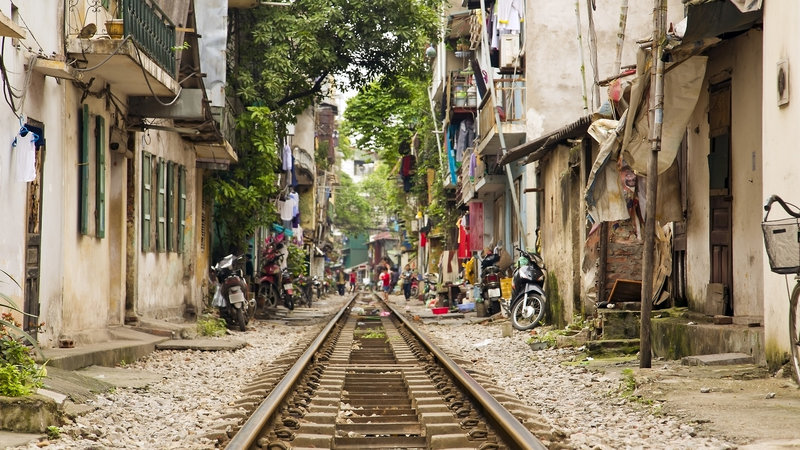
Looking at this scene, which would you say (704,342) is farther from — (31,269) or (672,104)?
(31,269)

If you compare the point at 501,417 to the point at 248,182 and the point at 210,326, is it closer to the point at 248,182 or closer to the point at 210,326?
the point at 210,326

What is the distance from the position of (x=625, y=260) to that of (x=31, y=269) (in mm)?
7880

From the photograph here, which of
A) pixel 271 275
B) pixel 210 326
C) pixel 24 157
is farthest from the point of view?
pixel 271 275

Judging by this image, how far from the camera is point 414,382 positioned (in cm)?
1011

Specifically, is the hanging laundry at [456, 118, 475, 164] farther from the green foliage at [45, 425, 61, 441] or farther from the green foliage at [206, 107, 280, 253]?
the green foliage at [45, 425, 61, 441]

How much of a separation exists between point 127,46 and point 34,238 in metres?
2.68

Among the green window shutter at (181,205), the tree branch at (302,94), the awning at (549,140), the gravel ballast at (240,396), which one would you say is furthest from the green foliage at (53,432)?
the tree branch at (302,94)

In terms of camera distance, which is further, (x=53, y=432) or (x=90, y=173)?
(x=90, y=173)

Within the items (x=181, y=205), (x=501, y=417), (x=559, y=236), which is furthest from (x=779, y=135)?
(x=181, y=205)

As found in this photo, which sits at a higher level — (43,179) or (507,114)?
(507,114)

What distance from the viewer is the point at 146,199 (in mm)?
16578

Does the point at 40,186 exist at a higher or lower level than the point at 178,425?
higher

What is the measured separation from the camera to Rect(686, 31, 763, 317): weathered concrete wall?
10.2 meters

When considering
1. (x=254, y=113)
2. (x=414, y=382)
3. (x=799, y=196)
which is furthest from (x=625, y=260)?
(x=254, y=113)
